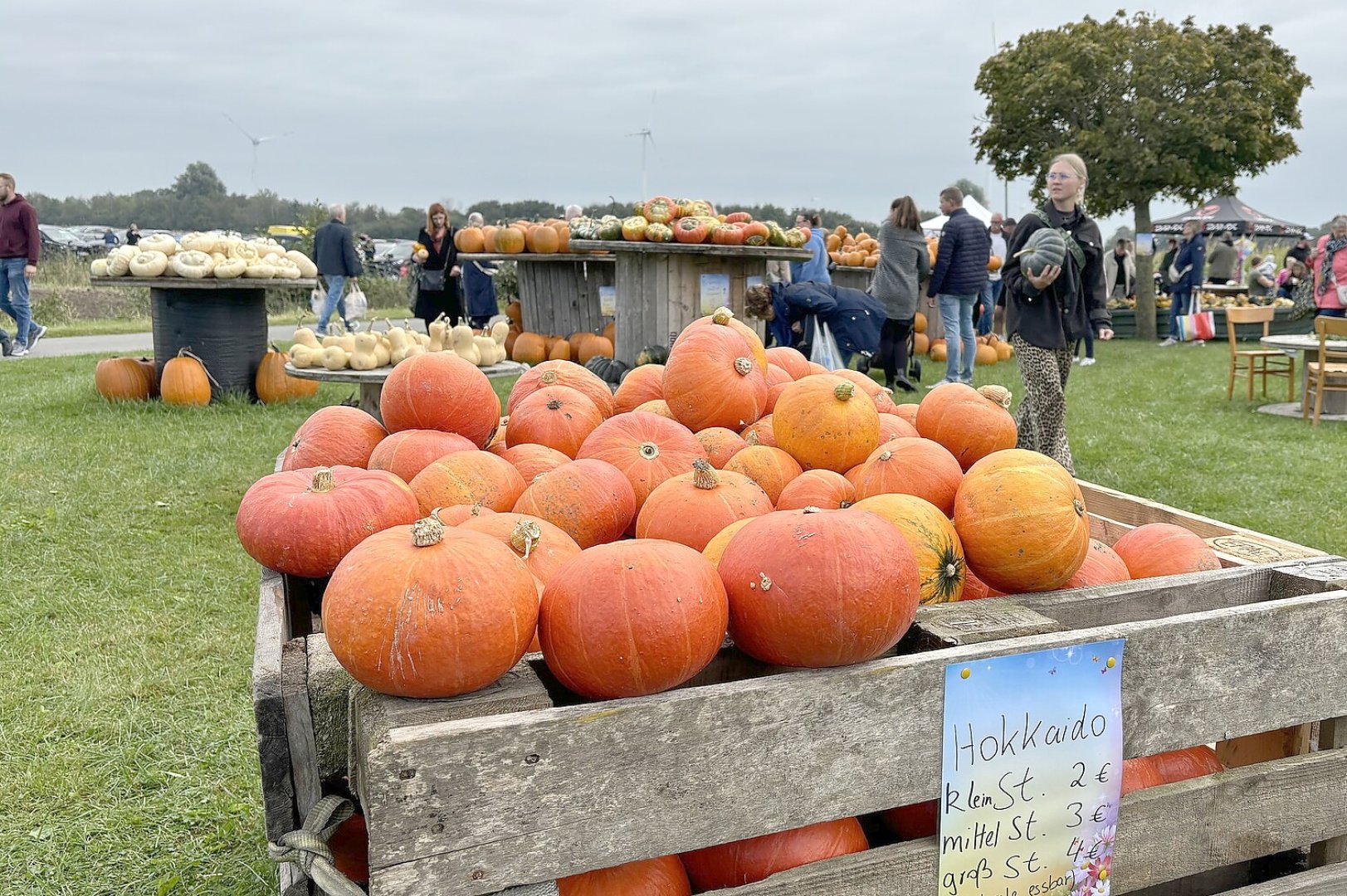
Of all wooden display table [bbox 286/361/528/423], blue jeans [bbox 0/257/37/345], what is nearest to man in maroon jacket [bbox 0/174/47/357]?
blue jeans [bbox 0/257/37/345]

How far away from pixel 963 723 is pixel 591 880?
610mm

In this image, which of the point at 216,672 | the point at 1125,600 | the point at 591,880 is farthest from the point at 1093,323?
the point at 591,880

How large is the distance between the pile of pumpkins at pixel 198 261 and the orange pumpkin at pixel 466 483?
7.38m

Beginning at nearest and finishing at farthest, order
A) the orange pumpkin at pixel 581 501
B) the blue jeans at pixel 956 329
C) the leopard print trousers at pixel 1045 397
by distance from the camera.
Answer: the orange pumpkin at pixel 581 501, the leopard print trousers at pixel 1045 397, the blue jeans at pixel 956 329

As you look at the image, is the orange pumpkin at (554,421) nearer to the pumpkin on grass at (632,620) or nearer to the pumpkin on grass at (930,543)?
the pumpkin on grass at (930,543)

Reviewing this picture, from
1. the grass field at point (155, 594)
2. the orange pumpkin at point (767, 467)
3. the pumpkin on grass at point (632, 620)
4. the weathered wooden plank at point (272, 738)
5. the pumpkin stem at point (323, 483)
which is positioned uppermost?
the pumpkin stem at point (323, 483)

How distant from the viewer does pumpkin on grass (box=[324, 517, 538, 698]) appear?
A: 1.36 metres

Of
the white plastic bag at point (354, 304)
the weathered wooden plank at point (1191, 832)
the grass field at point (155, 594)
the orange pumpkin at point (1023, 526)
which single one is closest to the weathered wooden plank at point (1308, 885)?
the weathered wooden plank at point (1191, 832)

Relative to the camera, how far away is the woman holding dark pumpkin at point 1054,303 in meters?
5.89

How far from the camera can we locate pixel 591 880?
1478 mm

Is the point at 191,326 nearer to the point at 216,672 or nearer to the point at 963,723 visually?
the point at 216,672

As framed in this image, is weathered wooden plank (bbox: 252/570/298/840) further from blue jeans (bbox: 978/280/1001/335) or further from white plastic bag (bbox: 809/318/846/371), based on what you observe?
blue jeans (bbox: 978/280/1001/335)

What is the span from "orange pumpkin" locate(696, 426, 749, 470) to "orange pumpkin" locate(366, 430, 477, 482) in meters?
0.59

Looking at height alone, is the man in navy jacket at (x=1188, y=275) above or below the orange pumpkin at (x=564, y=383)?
above
